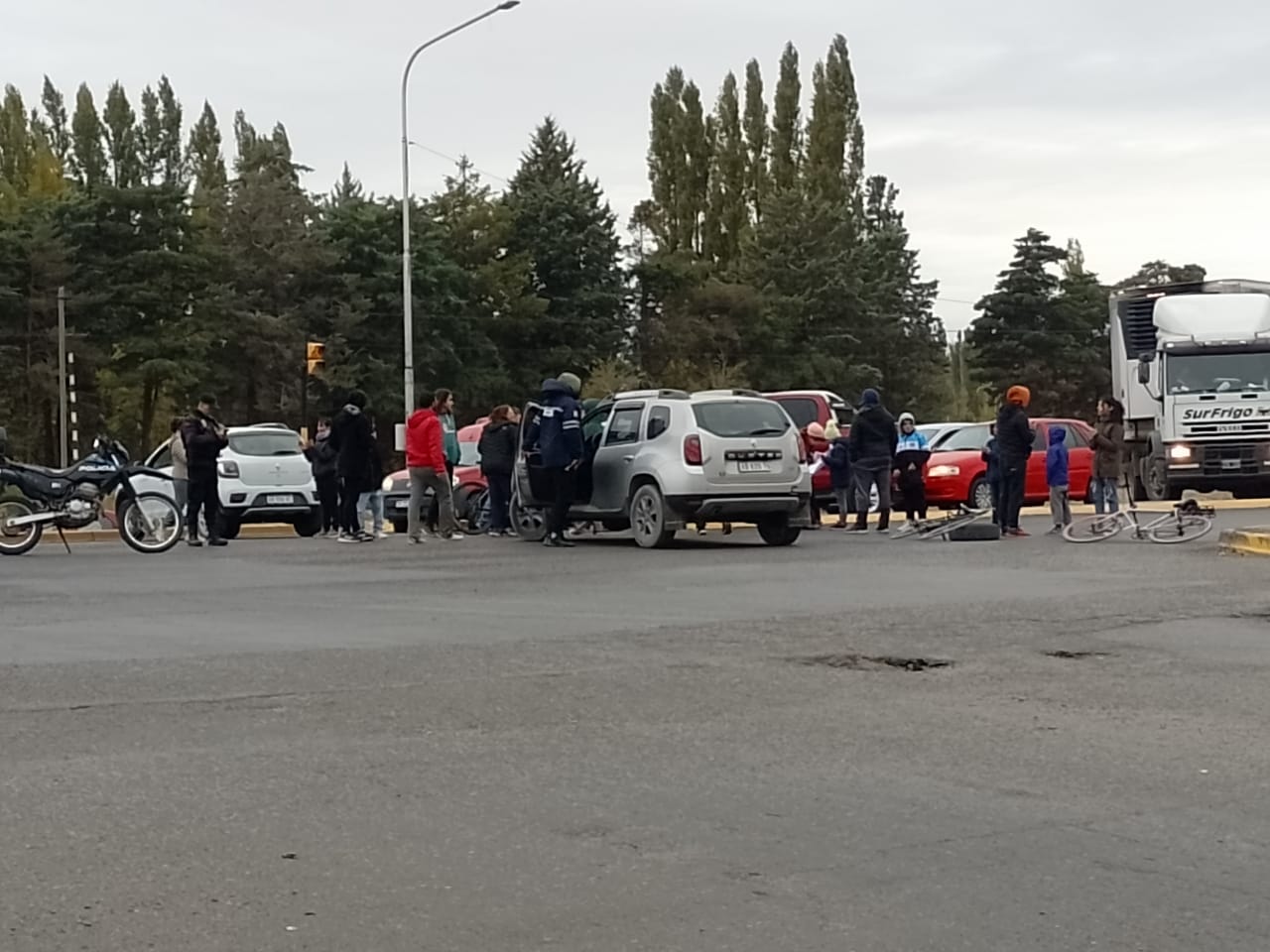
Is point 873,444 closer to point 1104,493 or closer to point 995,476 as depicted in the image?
point 995,476

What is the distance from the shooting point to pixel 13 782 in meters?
Answer: 6.88

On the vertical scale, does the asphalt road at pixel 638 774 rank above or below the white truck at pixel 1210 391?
below

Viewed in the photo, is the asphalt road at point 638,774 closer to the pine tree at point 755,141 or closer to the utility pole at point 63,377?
the utility pole at point 63,377

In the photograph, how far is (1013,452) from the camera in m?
20.8

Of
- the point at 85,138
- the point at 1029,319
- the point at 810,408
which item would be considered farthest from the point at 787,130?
the point at 810,408

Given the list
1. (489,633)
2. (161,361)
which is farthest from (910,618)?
(161,361)

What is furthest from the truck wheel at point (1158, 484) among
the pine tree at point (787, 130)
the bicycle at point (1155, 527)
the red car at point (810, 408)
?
the pine tree at point (787, 130)

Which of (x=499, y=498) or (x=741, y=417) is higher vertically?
(x=741, y=417)

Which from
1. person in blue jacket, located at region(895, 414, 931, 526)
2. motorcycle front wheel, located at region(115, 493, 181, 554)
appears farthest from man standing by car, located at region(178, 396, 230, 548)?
person in blue jacket, located at region(895, 414, 931, 526)

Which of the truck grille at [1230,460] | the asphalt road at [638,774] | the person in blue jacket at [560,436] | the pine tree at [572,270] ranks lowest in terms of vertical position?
the asphalt road at [638,774]

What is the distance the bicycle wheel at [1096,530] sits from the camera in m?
19.7

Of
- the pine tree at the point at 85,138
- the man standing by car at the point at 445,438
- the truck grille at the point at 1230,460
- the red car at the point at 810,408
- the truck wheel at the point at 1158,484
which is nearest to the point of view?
the man standing by car at the point at 445,438

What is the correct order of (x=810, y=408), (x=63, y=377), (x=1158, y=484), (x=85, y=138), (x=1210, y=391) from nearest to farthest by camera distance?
(x=810, y=408)
(x=1210, y=391)
(x=1158, y=484)
(x=63, y=377)
(x=85, y=138)

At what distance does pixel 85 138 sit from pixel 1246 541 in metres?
73.3
